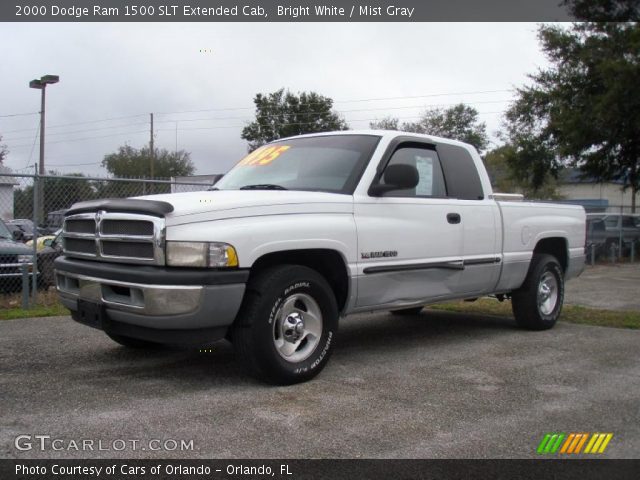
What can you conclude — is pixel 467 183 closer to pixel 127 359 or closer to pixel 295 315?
pixel 295 315

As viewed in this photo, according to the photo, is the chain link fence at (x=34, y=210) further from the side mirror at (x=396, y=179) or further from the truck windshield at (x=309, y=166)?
the side mirror at (x=396, y=179)

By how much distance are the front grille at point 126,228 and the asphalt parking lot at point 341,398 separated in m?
1.10

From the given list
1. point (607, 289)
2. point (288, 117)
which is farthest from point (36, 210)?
point (288, 117)

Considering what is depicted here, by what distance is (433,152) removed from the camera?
623cm

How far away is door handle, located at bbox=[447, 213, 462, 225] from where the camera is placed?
5957mm

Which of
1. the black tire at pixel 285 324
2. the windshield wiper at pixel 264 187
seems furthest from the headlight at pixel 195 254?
the windshield wiper at pixel 264 187

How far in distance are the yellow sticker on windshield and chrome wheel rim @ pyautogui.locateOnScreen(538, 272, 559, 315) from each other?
3.41m

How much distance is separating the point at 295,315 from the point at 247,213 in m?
0.87

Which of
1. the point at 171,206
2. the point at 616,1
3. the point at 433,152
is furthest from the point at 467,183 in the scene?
the point at 616,1

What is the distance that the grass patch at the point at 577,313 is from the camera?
781 centimetres

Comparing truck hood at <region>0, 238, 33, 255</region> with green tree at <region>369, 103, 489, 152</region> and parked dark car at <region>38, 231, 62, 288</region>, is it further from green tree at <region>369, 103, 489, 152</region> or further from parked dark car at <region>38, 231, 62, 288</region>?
green tree at <region>369, 103, 489, 152</region>

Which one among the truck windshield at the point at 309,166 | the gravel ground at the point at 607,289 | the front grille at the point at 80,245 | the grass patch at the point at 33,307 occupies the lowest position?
the gravel ground at the point at 607,289

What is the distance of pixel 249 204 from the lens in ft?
14.8

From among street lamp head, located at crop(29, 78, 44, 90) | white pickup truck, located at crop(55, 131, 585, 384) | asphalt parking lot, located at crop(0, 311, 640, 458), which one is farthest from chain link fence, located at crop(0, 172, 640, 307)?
street lamp head, located at crop(29, 78, 44, 90)
